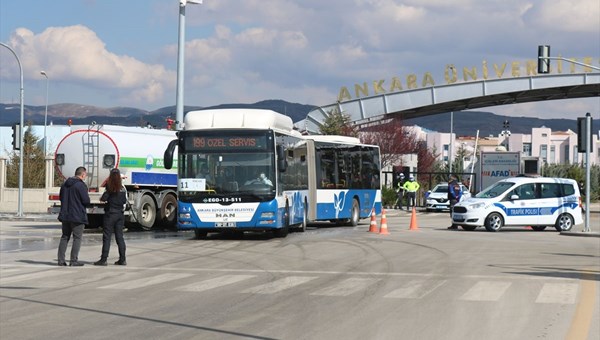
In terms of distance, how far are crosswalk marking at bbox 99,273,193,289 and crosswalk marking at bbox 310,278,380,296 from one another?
2.81 meters

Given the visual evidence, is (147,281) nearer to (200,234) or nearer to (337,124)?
(200,234)

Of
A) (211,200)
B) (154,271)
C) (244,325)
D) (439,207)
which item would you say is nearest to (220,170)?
(211,200)

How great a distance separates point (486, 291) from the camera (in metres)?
14.1

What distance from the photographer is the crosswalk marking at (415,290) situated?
13.5 meters

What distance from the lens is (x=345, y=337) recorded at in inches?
389

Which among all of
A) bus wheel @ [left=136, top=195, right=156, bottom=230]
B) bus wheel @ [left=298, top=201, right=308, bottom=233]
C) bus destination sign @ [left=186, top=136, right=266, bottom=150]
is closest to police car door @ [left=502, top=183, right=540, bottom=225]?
bus wheel @ [left=298, top=201, right=308, bottom=233]

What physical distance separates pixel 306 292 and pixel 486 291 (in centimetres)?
257

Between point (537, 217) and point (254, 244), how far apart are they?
11.5m

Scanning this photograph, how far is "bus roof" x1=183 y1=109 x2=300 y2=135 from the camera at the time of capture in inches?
1030

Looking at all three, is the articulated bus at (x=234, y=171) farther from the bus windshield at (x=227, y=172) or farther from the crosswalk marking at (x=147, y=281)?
the crosswalk marking at (x=147, y=281)

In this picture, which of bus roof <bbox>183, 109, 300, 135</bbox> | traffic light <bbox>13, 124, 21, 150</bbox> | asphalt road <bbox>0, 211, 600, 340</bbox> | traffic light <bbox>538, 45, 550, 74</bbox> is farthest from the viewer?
traffic light <bbox>538, 45, 550, 74</bbox>

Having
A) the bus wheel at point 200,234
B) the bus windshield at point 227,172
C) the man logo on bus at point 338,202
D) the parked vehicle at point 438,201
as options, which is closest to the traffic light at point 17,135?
the man logo on bus at point 338,202

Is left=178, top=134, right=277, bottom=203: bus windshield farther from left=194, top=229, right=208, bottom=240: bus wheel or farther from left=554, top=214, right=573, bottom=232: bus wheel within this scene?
left=554, top=214, right=573, bottom=232: bus wheel

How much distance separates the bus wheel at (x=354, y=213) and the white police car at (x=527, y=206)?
4.31 metres
